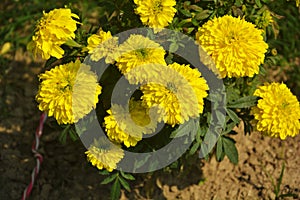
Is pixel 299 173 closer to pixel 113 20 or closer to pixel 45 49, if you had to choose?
pixel 113 20

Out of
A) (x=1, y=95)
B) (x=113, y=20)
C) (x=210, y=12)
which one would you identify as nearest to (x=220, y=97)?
(x=210, y=12)

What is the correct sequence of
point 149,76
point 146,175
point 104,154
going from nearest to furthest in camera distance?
point 149,76 < point 104,154 < point 146,175

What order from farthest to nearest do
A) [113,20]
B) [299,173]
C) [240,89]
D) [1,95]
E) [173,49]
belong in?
[1,95], [299,173], [240,89], [113,20], [173,49]

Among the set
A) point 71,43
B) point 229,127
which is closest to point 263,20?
point 229,127

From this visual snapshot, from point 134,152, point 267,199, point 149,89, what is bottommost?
point 267,199

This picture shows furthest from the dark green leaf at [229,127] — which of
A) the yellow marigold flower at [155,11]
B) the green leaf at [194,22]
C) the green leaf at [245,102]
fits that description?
the yellow marigold flower at [155,11]

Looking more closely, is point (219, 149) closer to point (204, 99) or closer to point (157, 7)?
point (204, 99)

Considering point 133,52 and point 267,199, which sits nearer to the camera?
point 133,52

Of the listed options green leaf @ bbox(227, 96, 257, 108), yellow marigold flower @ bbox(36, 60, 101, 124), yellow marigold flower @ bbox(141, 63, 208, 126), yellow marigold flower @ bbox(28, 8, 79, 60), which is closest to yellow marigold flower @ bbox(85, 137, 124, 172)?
yellow marigold flower @ bbox(36, 60, 101, 124)
